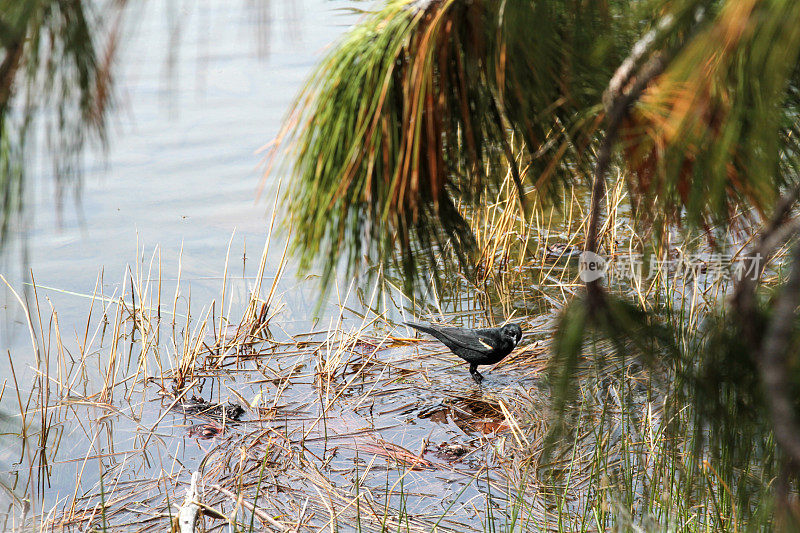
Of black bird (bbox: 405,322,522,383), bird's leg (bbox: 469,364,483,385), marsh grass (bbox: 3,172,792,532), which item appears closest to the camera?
marsh grass (bbox: 3,172,792,532)

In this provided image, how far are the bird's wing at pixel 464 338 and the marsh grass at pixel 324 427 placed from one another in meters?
0.18

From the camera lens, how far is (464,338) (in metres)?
2.70

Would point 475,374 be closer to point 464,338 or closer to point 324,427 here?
point 464,338

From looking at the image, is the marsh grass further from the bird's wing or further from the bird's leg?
the bird's wing

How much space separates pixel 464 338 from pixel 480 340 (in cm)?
6

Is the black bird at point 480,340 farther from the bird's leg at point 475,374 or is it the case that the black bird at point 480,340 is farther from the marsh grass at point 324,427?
the marsh grass at point 324,427

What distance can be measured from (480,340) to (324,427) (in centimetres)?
63

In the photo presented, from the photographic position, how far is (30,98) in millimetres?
667

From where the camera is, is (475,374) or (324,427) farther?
(475,374)

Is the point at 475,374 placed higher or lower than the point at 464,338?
lower

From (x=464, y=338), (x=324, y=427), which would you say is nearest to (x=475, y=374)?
(x=464, y=338)

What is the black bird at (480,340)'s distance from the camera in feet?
8.69

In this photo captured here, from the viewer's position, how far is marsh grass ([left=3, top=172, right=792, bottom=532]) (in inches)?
80.0

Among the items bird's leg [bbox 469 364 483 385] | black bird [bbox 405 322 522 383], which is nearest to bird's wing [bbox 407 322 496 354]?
black bird [bbox 405 322 522 383]
